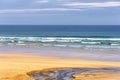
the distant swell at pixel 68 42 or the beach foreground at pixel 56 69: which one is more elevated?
the distant swell at pixel 68 42

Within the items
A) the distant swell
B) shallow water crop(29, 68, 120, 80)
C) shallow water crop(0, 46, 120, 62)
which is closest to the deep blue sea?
the distant swell

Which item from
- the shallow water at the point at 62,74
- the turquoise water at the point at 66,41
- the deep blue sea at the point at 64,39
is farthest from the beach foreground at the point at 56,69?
the turquoise water at the point at 66,41

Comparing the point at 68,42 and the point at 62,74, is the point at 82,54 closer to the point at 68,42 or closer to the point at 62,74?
the point at 62,74

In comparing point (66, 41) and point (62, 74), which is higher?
point (66, 41)

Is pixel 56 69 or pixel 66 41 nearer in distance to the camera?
pixel 56 69

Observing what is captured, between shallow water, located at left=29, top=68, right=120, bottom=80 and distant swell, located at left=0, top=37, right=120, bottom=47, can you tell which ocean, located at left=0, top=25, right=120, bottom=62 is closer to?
distant swell, located at left=0, top=37, right=120, bottom=47

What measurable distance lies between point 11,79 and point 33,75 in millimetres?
1324

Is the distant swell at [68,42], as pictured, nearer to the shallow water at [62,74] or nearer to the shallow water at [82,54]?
the shallow water at [82,54]

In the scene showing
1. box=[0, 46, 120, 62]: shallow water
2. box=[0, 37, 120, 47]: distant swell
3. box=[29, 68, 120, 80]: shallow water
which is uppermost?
box=[0, 37, 120, 47]: distant swell

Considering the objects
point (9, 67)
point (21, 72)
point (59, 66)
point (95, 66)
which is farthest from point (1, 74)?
point (95, 66)

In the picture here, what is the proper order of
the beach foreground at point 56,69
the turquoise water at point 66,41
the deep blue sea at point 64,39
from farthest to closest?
the deep blue sea at point 64,39, the turquoise water at point 66,41, the beach foreground at point 56,69

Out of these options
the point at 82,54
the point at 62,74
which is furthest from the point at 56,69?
the point at 82,54

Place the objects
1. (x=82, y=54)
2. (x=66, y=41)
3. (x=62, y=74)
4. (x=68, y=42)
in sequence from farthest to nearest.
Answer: (x=66, y=41) < (x=68, y=42) < (x=82, y=54) < (x=62, y=74)

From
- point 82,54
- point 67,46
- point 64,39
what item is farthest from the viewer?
point 64,39
